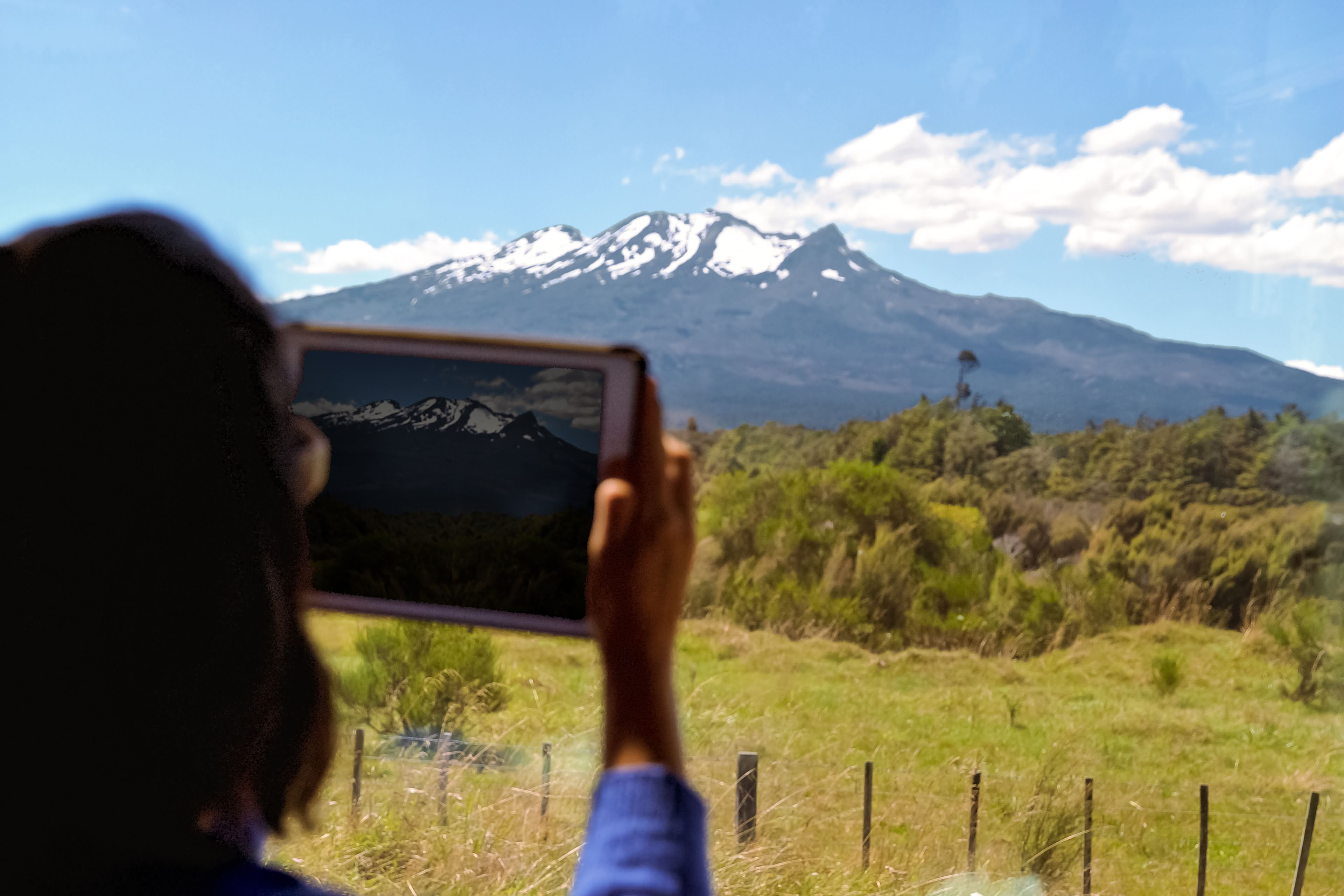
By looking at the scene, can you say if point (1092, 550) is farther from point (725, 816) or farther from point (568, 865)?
point (568, 865)

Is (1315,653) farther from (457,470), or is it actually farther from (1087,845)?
(457,470)

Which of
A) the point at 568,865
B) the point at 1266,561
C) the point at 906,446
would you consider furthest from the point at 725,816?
the point at 906,446

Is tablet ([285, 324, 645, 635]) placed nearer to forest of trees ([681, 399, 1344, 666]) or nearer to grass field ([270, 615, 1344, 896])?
grass field ([270, 615, 1344, 896])

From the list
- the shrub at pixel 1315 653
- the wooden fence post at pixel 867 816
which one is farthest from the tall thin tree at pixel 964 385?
the wooden fence post at pixel 867 816

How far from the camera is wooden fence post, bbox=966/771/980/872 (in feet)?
12.3

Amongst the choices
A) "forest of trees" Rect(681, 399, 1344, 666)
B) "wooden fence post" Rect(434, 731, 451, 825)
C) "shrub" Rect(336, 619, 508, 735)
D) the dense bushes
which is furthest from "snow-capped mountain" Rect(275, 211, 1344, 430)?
"wooden fence post" Rect(434, 731, 451, 825)

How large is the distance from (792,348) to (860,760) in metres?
47.2

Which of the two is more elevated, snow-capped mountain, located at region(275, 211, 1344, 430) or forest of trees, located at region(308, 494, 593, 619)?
snow-capped mountain, located at region(275, 211, 1344, 430)

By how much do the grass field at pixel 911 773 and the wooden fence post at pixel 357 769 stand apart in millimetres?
38

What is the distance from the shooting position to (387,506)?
0.75 meters

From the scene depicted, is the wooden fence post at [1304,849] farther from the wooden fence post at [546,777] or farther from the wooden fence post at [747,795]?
the wooden fence post at [546,777]

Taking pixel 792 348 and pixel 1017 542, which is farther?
pixel 792 348

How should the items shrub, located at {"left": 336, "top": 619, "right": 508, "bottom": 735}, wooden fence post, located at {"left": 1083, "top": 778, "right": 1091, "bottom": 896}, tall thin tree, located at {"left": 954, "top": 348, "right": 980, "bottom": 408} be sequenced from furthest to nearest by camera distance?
tall thin tree, located at {"left": 954, "top": 348, "right": 980, "bottom": 408}
shrub, located at {"left": 336, "top": 619, "right": 508, "bottom": 735}
wooden fence post, located at {"left": 1083, "top": 778, "right": 1091, "bottom": 896}

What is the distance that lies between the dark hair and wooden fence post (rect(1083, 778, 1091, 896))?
4243 millimetres
